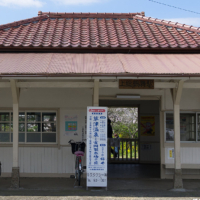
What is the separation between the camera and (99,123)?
6.65m

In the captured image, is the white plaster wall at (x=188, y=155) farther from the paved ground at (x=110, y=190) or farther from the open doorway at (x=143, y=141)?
the open doorway at (x=143, y=141)

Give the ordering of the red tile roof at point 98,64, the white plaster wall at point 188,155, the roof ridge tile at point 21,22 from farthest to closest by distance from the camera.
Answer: the roof ridge tile at point 21,22, the white plaster wall at point 188,155, the red tile roof at point 98,64

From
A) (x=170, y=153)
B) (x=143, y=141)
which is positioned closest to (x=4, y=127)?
(x=170, y=153)

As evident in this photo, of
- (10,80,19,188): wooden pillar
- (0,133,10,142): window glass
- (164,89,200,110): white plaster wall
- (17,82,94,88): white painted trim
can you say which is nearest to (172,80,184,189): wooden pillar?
(164,89,200,110): white plaster wall

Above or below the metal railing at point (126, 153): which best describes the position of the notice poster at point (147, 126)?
above

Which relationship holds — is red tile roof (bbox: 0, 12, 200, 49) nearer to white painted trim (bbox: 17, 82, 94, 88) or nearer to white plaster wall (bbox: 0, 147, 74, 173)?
white painted trim (bbox: 17, 82, 94, 88)

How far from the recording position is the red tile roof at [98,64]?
6.18 metres

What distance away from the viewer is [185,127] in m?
8.57

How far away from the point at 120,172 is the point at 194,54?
14.1ft

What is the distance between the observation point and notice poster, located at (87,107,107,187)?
21.6 ft

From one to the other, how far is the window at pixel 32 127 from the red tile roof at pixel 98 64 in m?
1.73

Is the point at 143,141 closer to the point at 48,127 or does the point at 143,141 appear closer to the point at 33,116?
the point at 48,127

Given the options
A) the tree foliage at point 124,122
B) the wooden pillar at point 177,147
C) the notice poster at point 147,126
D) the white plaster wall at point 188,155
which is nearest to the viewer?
the wooden pillar at point 177,147

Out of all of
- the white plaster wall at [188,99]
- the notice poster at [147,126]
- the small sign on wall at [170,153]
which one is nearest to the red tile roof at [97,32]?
the white plaster wall at [188,99]
